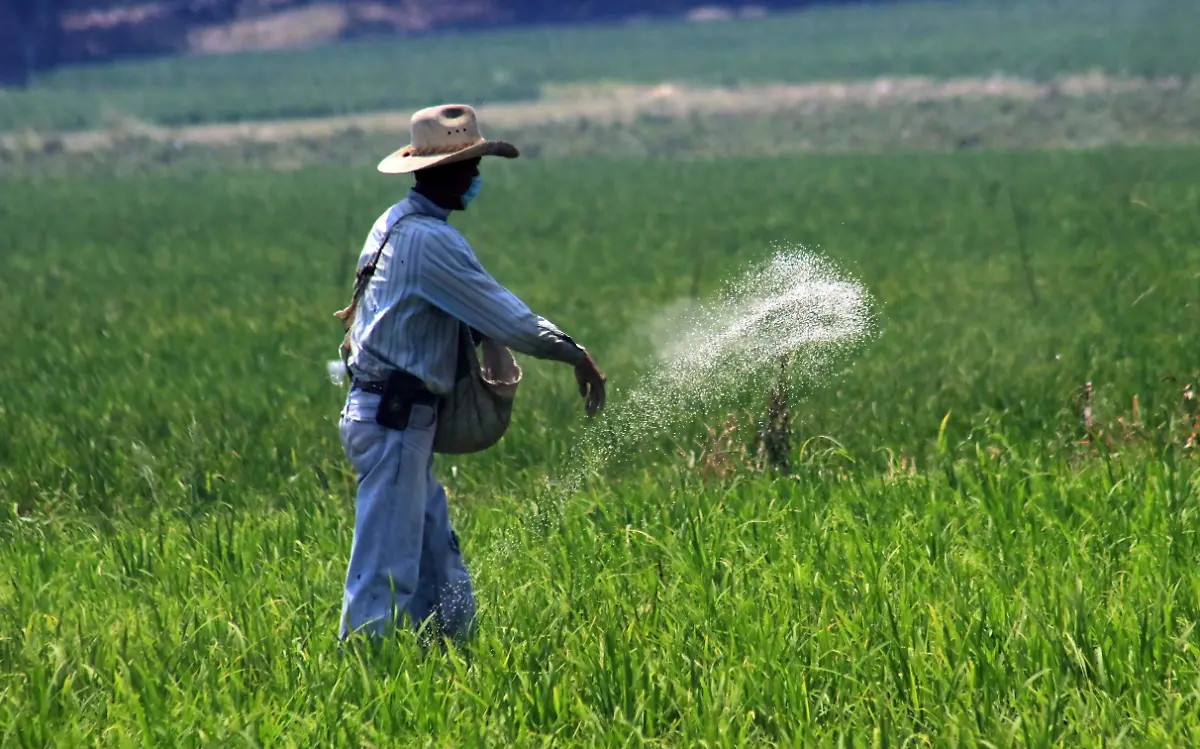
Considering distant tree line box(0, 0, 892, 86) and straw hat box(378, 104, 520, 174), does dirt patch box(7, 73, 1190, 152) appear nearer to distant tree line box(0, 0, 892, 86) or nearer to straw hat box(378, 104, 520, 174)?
distant tree line box(0, 0, 892, 86)

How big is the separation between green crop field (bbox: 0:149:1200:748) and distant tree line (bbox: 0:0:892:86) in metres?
61.3

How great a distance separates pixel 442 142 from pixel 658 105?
4566 cm

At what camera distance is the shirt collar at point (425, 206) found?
4473 mm

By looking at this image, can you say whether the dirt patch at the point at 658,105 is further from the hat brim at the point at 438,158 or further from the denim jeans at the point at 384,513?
the denim jeans at the point at 384,513

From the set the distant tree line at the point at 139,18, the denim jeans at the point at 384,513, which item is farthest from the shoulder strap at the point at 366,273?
the distant tree line at the point at 139,18

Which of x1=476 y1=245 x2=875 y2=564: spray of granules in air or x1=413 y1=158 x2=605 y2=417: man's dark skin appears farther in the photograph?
x1=476 y1=245 x2=875 y2=564: spray of granules in air

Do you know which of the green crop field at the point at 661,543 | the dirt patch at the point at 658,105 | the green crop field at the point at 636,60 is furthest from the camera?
the green crop field at the point at 636,60

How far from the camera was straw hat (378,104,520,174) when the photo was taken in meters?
4.36

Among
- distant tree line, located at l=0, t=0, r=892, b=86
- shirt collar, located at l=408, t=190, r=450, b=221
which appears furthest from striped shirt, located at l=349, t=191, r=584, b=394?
distant tree line, located at l=0, t=0, r=892, b=86

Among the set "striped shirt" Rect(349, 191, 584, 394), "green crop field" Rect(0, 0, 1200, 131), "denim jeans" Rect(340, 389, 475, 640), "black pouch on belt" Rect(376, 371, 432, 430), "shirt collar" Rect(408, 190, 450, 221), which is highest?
"shirt collar" Rect(408, 190, 450, 221)

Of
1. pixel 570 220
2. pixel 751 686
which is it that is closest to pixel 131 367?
pixel 751 686

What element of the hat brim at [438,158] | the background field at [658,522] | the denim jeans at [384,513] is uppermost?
the hat brim at [438,158]

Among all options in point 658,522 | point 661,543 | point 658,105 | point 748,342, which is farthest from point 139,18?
point 661,543

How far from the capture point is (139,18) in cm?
8344
